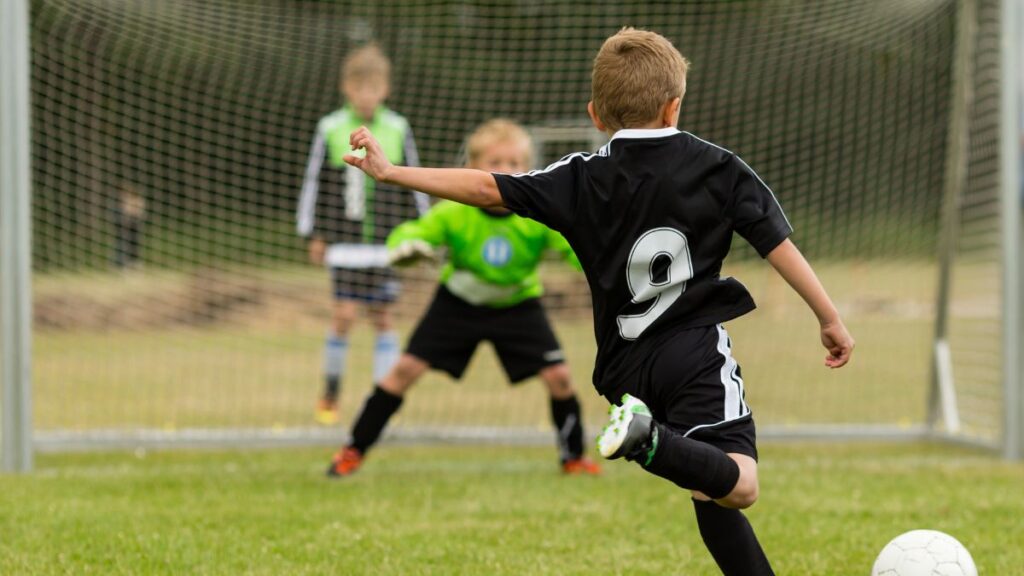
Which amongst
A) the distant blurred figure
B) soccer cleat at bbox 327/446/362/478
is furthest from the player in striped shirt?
soccer cleat at bbox 327/446/362/478

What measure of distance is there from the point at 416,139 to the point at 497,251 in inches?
113

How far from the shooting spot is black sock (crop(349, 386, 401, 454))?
5.00 m

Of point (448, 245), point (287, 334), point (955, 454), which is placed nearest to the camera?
point (448, 245)

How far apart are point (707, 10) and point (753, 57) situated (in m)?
0.41

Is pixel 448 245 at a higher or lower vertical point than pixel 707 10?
lower

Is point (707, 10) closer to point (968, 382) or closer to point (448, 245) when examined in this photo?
point (968, 382)

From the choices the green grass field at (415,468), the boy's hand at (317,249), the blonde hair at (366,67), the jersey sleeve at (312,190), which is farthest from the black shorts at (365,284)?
the blonde hair at (366,67)

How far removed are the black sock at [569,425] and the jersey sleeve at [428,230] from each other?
0.88 meters

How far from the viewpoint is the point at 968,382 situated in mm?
7352

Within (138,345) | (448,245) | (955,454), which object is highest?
(448,245)

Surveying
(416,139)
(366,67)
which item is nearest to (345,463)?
(366,67)

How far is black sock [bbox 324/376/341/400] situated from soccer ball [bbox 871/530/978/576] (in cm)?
408

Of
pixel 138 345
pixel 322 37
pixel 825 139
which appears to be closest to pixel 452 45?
pixel 322 37

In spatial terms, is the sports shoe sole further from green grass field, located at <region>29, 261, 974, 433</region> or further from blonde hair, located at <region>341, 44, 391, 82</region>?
green grass field, located at <region>29, 261, 974, 433</region>
